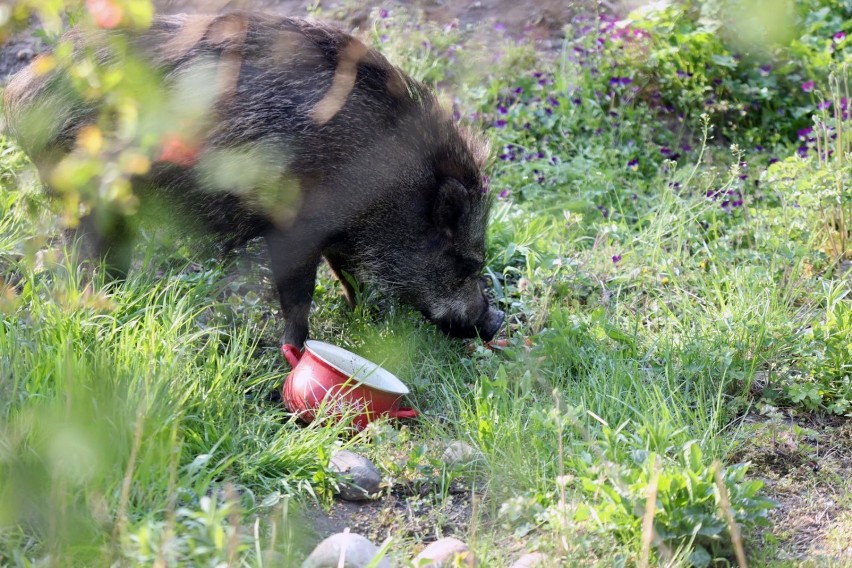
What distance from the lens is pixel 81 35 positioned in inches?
171

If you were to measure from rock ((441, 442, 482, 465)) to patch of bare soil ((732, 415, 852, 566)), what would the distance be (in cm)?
105

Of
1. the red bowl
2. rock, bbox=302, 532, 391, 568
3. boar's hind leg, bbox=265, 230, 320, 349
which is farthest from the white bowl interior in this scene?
rock, bbox=302, 532, 391, 568

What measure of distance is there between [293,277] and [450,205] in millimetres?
859

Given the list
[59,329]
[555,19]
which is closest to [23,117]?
[59,329]

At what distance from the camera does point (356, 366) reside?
4.28 metres

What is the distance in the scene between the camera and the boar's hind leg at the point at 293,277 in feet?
15.0

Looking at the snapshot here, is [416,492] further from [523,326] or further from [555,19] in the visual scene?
[555,19]

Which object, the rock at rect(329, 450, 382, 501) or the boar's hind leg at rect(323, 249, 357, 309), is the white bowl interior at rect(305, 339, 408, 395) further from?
the boar's hind leg at rect(323, 249, 357, 309)

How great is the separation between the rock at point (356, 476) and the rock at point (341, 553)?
56cm

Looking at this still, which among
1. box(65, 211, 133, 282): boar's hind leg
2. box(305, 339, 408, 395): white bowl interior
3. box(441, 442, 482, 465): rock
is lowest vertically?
box(305, 339, 408, 395): white bowl interior

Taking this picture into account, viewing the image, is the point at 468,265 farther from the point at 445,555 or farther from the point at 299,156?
the point at 445,555

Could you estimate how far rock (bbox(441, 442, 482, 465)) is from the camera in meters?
3.71

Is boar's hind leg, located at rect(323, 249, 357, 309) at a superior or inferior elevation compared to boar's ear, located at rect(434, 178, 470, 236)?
inferior

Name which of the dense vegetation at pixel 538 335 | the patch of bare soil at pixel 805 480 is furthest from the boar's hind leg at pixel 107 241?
the patch of bare soil at pixel 805 480
